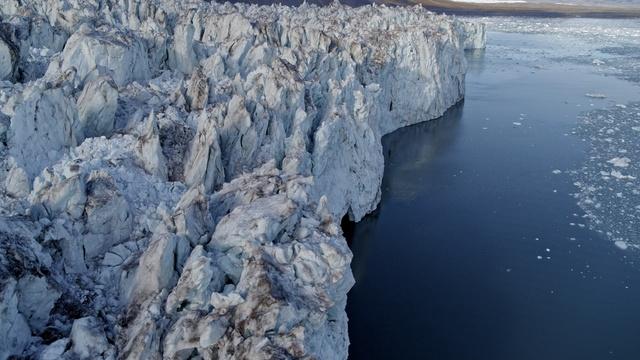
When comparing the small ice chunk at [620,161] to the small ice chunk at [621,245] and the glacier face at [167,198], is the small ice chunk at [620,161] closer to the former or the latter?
the small ice chunk at [621,245]

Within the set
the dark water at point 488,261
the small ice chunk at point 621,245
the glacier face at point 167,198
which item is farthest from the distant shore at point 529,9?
the small ice chunk at point 621,245

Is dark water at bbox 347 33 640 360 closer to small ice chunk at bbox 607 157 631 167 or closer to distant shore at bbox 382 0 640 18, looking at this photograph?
small ice chunk at bbox 607 157 631 167

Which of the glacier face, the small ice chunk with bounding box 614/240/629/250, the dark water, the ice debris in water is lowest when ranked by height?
the dark water

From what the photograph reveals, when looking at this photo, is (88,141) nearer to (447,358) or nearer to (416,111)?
(447,358)

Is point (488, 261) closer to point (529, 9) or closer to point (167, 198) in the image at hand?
point (167, 198)

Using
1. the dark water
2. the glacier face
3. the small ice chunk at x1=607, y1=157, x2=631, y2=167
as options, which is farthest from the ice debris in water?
the glacier face

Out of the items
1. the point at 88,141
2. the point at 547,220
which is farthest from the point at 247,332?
the point at 547,220

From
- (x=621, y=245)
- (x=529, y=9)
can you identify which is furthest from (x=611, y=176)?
(x=529, y=9)
